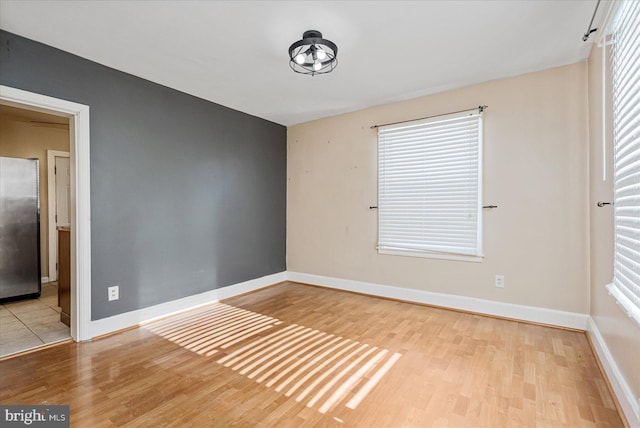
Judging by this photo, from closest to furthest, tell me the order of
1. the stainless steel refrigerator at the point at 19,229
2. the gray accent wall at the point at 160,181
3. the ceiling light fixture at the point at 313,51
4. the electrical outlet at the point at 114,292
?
1. the ceiling light fixture at the point at 313,51
2. the gray accent wall at the point at 160,181
3. the electrical outlet at the point at 114,292
4. the stainless steel refrigerator at the point at 19,229

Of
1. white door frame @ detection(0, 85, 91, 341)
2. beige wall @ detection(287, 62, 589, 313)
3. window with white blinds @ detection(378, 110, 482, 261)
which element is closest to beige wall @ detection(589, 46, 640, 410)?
beige wall @ detection(287, 62, 589, 313)

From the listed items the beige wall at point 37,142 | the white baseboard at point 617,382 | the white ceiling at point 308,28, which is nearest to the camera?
the white baseboard at point 617,382

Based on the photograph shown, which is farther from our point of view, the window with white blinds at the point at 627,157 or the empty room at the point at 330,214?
the empty room at the point at 330,214

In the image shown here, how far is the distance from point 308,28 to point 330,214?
260 centimetres

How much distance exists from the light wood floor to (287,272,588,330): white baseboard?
12 cm

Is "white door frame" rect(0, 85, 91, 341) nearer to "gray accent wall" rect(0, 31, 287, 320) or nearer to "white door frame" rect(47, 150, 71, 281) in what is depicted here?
"gray accent wall" rect(0, 31, 287, 320)

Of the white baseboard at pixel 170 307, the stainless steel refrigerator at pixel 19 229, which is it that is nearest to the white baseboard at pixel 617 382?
the white baseboard at pixel 170 307

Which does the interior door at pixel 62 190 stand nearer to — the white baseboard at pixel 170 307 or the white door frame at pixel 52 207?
the white door frame at pixel 52 207

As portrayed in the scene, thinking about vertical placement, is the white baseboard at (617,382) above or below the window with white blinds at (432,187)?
below

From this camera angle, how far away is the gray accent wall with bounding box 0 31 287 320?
8.79ft

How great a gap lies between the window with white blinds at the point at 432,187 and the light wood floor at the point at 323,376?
89 cm

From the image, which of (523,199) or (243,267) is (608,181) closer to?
(523,199)

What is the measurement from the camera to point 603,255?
2.28 m

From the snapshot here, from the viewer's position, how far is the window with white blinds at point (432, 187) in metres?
3.32
